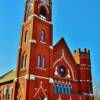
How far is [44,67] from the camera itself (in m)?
35.6

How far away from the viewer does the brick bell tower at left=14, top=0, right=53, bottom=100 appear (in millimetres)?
33031

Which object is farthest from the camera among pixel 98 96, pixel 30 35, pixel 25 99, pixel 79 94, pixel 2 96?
pixel 98 96

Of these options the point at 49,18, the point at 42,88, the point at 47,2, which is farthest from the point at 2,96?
the point at 47,2

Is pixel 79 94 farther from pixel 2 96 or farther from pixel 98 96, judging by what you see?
pixel 98 96

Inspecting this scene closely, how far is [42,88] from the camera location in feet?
111

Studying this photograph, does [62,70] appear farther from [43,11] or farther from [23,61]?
[43,11]

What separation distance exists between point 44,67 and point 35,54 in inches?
111

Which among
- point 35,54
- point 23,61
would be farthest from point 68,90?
point 23,61

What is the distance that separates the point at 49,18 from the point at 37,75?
12.2m

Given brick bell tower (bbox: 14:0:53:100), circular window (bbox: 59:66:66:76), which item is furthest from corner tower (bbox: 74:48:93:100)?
brick bell tower (bbox: 14:0:53:100)

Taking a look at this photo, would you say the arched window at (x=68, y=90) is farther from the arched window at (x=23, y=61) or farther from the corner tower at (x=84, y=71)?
the arched window at (x=23, y=61)

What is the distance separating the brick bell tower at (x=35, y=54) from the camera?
3303 centimetres

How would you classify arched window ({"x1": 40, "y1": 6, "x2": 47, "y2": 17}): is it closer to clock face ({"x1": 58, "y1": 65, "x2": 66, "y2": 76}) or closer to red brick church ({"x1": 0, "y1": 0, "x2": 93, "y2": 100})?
red brick church ({"x1": 0, "y1": 0, "x2": 93, "y2": 100})

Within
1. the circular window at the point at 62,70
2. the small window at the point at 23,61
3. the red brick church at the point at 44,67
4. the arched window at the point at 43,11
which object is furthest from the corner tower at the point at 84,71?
the small window at the point at 23,61
